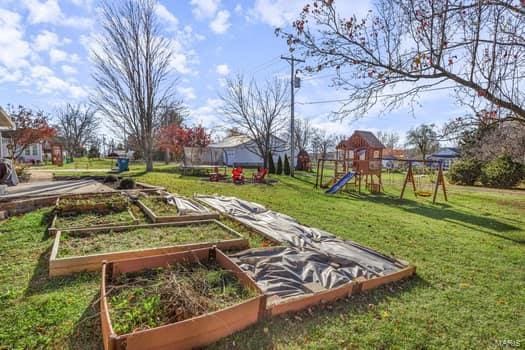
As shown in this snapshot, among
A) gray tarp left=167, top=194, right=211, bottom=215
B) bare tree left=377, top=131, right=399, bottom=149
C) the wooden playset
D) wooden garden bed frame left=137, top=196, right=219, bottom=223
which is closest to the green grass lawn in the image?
wooden garden bed frame left=137, top=196, right=219, bottom=223

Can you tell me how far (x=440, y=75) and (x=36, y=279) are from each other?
212 inches

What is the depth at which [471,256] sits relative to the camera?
4133 mm

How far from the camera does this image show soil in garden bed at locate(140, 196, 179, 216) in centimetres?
565

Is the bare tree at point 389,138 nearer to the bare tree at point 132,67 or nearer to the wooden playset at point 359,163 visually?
the wooden playset at point 359,163

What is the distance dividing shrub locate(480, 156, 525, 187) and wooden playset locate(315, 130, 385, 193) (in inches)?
248

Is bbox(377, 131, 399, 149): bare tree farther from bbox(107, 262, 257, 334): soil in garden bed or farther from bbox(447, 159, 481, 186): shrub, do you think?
bbox(107, 262, 257, 334): soil in garden bed

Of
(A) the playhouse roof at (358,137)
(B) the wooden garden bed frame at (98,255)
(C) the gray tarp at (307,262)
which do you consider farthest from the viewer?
(A) the playhouse roof at (358,137)

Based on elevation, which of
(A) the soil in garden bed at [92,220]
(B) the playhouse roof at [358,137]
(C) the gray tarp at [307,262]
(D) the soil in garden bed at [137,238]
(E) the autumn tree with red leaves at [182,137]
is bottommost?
(C) the gray tarp at [307,262]

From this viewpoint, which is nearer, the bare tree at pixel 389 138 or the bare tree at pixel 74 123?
the bare tree at pixel 74 123

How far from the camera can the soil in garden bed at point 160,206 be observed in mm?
5650

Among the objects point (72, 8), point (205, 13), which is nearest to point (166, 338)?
point (205, 13)

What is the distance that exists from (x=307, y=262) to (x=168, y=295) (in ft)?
5.50

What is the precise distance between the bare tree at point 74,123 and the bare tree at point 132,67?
2310 cm

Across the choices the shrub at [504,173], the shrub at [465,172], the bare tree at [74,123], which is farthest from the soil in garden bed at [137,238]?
the bare tree at [74,123]
